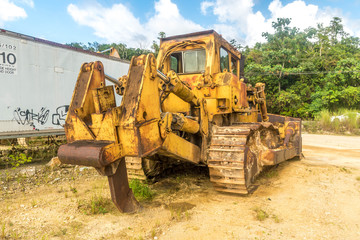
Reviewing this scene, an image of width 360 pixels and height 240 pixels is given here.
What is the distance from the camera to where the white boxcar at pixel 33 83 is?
664 centimetres

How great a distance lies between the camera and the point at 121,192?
3.47 meters

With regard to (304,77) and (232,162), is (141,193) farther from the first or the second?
(304,77)

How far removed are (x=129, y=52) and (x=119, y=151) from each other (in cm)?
3243

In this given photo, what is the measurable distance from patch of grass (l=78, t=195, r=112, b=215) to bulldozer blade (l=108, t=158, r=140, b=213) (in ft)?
1.46

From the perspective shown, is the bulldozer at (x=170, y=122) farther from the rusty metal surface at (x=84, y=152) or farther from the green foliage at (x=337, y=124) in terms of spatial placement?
the green foliage at (x=337, y=124)

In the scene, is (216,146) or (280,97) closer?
(216,146)

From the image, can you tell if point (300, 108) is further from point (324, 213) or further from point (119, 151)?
point (119, 151)

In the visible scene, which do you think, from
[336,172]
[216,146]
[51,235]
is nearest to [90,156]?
[51,235]

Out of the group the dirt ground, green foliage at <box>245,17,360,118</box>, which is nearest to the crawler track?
the dirt ground

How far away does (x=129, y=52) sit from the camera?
111 feet

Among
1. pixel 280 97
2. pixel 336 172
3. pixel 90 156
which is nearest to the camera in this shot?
pixel 90 156

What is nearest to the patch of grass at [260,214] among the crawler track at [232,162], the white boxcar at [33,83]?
the crawler track at [232,162]

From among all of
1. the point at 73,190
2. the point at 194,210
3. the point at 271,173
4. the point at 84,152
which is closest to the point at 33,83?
the point at 73,190

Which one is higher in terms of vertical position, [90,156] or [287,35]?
[287,35]
